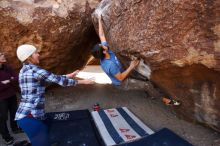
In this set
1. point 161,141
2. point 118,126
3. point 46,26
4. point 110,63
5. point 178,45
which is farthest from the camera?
point 46,26

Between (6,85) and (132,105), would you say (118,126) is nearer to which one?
(132,105)

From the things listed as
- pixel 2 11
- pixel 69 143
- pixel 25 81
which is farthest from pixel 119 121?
pixel 2 11

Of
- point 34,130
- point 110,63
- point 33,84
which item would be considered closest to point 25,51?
point 33,84

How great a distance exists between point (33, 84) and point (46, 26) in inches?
101

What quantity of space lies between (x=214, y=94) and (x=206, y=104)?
0.24 metres

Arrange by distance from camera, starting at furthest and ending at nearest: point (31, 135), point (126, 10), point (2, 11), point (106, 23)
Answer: point (2, 11) → point (106, 23) → point (126, 10) → point (31, 135)

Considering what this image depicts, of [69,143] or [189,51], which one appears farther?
[69,143]

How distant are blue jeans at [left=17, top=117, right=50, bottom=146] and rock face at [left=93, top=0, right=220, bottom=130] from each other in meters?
1.66

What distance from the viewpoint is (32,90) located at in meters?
3.37

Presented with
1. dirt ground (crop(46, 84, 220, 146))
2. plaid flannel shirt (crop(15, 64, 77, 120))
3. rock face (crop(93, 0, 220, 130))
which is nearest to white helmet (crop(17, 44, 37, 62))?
plaid flannel shirt (crop(15, 64, 77, 120))

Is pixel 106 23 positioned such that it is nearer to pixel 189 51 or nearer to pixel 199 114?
pixel 189 51

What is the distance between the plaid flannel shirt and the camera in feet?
10.9

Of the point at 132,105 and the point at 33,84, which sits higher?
the point at 33,84

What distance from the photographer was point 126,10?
412 centimetres
